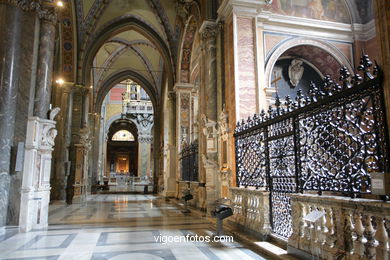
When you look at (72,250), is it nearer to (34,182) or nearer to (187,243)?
(187,243)

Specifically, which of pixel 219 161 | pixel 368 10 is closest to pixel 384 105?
pixel 219 161

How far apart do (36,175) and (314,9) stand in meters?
9.89

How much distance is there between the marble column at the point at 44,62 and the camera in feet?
24.4

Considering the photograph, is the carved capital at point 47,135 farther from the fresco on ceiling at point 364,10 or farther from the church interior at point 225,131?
the fresco on ceiling at point 364,10

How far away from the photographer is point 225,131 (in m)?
8.32

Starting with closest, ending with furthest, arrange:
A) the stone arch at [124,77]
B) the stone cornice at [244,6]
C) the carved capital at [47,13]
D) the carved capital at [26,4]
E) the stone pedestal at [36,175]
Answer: the stone pedestal at [36,175] → the carved capital at [26,4] → the carved capital at [47,13] → the stone cornice at [244,6] → the stone arch at [124,77]

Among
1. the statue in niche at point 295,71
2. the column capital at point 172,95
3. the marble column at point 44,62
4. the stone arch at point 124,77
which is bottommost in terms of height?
the marble column at point 44,62

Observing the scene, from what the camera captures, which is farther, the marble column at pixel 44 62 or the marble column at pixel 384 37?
the marble column at pixel 44 62

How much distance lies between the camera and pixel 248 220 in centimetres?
584

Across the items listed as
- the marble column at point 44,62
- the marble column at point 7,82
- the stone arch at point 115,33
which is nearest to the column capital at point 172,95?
the stone arch at point 115,33

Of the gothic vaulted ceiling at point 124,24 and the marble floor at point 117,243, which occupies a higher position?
the gothic vaulted ceiling at point 124,24

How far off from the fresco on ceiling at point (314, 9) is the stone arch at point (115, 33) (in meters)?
7.25

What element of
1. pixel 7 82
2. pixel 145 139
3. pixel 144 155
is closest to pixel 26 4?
pixel 7 82

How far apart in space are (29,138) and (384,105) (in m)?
6.85
